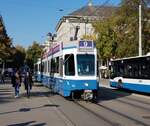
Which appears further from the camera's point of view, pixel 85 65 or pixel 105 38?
pixel 105 38

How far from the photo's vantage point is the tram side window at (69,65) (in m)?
25.2

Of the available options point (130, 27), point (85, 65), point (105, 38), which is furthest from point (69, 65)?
point (105, 38)

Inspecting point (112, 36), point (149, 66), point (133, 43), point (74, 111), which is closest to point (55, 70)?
point (149, 66)

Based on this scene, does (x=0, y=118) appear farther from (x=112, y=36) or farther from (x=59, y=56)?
(x=112, y=36)

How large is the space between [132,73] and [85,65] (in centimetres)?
1026

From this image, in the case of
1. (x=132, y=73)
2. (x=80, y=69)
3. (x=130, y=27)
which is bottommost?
(x=132, y=73)

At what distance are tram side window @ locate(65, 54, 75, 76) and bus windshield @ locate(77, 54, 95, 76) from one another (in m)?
0.36

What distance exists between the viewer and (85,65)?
25219mm

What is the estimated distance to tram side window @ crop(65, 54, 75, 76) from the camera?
25.2 meters

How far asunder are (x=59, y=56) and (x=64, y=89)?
2.53 meters

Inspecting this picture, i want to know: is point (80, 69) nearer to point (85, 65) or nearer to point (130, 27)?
point (85, 65)

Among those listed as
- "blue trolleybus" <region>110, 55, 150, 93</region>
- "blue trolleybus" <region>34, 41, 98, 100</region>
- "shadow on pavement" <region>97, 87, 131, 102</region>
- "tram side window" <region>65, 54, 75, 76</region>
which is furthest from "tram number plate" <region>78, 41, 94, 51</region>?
"blue trolleybus" <region>110, 55, 150, 93</region>

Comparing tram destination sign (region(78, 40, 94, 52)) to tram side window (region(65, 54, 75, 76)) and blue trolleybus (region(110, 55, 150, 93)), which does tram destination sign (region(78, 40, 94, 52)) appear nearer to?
tram side window (region(65, 54, 75, 76))

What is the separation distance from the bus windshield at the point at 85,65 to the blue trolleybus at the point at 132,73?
21.8ft
